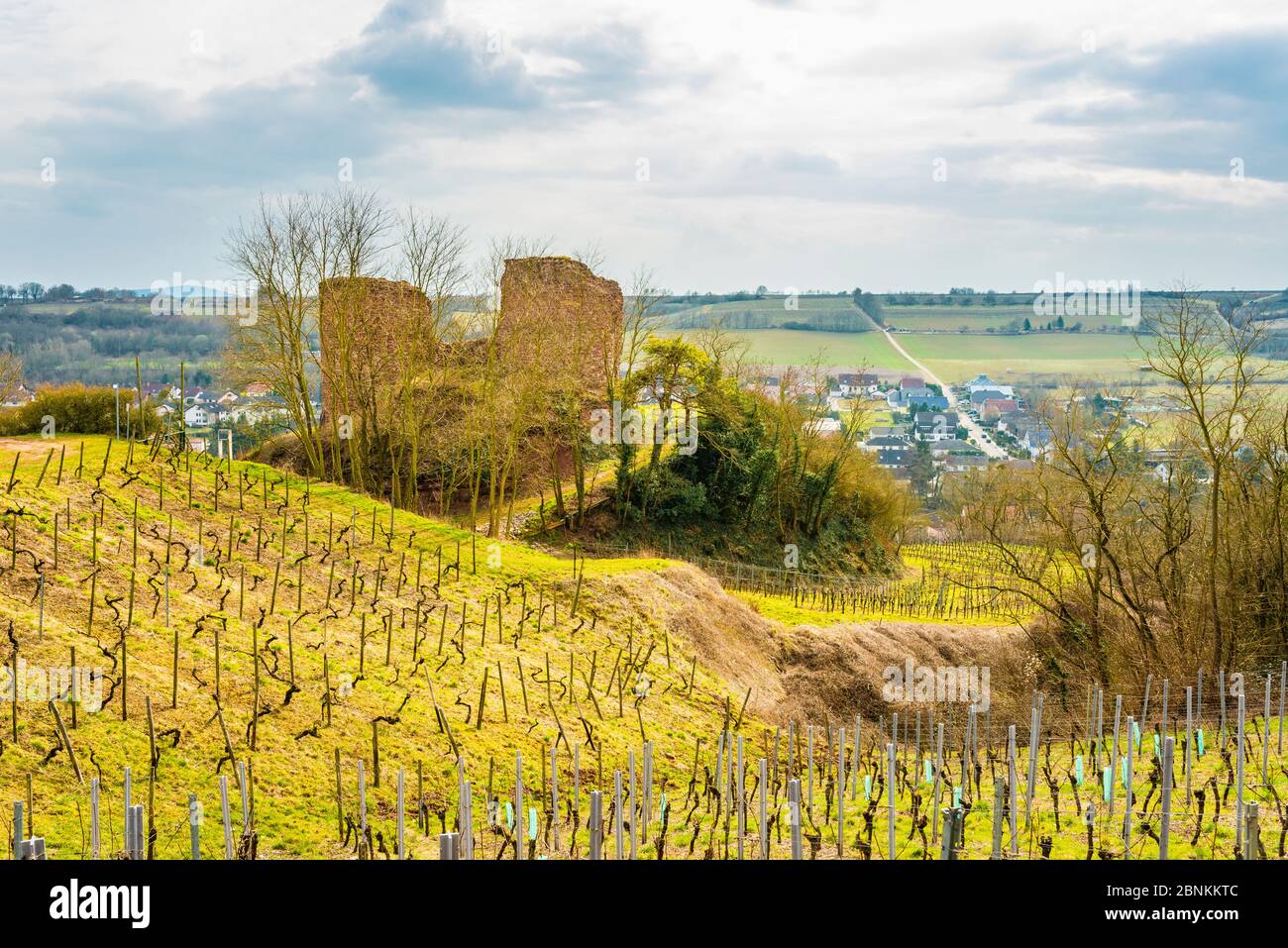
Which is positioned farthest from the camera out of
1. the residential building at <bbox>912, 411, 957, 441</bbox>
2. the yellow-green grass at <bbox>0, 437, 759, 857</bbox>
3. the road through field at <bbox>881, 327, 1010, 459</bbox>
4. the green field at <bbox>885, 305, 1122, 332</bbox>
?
the green field at <bbox>885, 305, 1122, 332</bbox>

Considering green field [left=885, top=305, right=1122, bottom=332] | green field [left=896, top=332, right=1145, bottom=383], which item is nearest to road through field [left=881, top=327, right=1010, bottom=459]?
green field [left=896, top=332, right=1145, bottom=383]

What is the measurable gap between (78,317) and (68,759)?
93666 millimetres

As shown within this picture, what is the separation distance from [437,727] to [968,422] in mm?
139119

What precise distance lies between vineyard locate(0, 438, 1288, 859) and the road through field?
8874 centimetres

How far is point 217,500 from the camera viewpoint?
23.2m

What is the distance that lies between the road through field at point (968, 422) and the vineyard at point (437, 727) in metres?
88.7

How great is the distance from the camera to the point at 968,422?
14625cm

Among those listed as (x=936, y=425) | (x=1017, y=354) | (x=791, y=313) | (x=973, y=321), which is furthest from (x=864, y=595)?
(x=973, y=321)

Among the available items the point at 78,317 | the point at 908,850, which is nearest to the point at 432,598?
the point at 908,850

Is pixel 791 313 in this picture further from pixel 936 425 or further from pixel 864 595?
pixel 864 595

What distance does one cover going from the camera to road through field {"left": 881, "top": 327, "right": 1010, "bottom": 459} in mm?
128625

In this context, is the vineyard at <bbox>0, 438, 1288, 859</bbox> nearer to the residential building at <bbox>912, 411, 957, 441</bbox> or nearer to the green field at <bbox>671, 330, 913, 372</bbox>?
the residential building at <bbox>912, 411, 957, 441</bbox>
